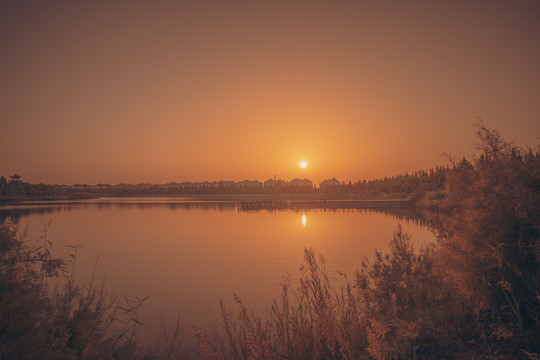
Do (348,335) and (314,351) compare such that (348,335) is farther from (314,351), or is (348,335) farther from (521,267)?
(521,267)

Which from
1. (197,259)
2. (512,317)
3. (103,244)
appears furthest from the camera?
(103,244)

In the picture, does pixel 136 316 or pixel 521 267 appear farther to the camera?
pixel 136 316

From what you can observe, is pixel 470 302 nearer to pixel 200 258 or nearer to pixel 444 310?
pixel 444 310

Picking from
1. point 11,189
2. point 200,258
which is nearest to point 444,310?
point 200,258

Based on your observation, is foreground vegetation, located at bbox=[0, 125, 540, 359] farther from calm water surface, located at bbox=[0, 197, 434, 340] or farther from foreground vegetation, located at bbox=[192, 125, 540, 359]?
calm water surface, located at bbox=[0, 197, 434, 340]

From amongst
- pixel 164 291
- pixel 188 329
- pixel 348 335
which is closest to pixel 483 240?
pixel 348 335

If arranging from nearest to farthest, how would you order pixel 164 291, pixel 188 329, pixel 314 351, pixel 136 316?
pixel 314 351 → pixel 188 329 → pixel 136 316 → pixel 164 291

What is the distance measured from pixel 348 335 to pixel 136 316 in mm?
5545

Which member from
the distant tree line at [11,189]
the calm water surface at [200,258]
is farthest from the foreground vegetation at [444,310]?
the distant tree line at [11,189]

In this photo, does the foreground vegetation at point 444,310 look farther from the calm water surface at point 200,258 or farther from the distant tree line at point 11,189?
the distant tree line at point 11,189

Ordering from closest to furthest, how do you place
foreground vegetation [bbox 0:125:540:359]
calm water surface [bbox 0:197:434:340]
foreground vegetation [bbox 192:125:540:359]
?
foreground vegetation [bbox 0:125:540:359] → foreground vegetation [bbox 192:125:540:359] → calm water surface [bbox 0:197:434:340]

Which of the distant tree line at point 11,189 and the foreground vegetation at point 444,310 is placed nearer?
the foreground vegetation at point 444,310

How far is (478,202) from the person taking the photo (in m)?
5.90

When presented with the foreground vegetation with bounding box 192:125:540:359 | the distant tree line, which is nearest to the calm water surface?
the foreground vegetation with bounding box 192:125:540:359
